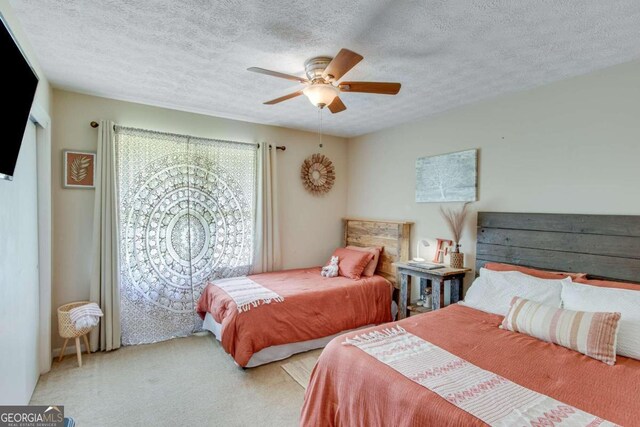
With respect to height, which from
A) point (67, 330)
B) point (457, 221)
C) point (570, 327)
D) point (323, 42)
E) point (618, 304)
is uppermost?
point (323, 42)

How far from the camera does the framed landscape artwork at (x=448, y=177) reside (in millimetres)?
3197

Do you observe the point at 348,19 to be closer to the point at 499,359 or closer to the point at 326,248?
the point at 499,359

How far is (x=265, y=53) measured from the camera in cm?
221

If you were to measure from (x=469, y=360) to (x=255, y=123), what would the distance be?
3.45 meters

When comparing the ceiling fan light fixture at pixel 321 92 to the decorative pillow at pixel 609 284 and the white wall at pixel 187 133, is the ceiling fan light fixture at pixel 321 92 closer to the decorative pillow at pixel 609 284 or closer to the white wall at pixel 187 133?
the white wall at pixel 187 133

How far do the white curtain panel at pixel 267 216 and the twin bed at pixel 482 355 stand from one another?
960 millimetres

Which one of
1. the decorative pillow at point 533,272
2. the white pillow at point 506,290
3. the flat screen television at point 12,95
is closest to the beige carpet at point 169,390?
the white pillow at point 506,290

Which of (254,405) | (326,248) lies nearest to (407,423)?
(254,405)

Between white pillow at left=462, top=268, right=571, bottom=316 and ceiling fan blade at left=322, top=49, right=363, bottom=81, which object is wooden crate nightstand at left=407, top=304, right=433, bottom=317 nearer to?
white pillow at left=462, top=268, right=571, bottom=316

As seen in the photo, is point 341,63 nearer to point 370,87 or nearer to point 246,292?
point 370,87

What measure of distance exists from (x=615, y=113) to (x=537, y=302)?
1473mm

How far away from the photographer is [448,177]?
3.40m

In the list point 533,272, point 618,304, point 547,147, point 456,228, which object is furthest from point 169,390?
point 547,147

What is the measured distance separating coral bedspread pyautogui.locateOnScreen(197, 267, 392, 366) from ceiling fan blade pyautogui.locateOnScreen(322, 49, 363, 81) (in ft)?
6.56
